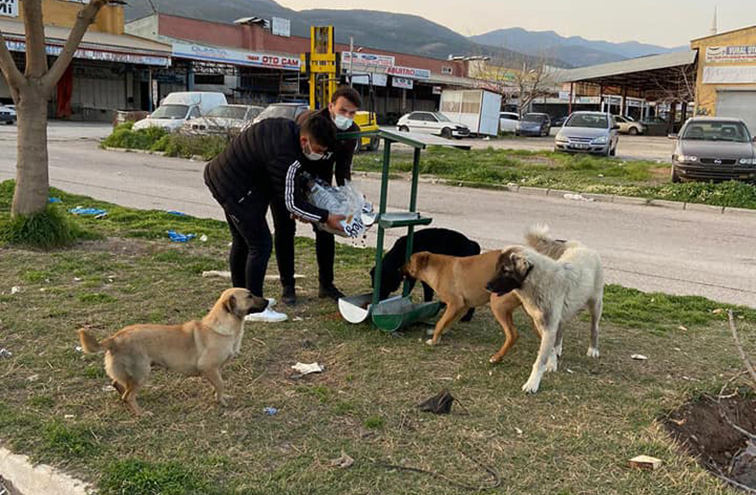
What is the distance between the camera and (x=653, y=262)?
27.6 feet

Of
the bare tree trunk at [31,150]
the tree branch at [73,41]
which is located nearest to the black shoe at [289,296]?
the bare tree trunk at [31,150]

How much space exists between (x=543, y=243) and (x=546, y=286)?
2.13ft

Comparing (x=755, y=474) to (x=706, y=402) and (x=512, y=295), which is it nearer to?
(x=706, y=402)

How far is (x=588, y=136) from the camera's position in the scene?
2236 centimetres

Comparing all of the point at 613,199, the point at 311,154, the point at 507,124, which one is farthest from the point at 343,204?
the point at 507,124

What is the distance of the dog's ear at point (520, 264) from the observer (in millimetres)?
4137

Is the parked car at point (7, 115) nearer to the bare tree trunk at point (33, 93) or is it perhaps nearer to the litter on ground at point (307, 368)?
the bare tree trunk at point (33, 93)

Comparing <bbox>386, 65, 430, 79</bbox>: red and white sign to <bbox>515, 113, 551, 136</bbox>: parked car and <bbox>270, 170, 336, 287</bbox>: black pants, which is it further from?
<bbox>270, 170, 336, 287</bbox>: black pants

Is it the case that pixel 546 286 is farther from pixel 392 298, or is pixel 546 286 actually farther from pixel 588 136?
pixel 588 136

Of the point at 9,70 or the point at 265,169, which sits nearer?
the point at 265,169

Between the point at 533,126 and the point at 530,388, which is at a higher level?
the point at 533,126

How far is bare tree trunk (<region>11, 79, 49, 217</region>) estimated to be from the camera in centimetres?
705

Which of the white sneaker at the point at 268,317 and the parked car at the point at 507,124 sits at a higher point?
the parked car at the point at 507,124

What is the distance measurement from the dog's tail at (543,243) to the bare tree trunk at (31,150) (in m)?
5.46
